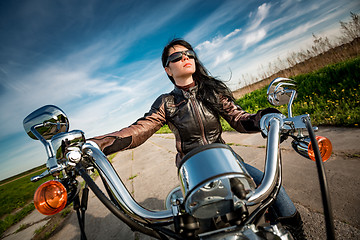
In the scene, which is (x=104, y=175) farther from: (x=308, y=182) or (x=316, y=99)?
(x=316, y=99)

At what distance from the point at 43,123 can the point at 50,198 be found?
0.37 metres

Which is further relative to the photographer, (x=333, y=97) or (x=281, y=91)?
(x=333, y=97)

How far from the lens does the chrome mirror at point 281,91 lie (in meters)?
0.99

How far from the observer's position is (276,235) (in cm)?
51

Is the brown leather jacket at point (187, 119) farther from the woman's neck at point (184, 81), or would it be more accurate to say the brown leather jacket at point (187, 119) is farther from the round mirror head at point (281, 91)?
the round mirror head at point (281, 91)

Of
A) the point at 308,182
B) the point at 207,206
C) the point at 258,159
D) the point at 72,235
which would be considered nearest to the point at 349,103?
the point at 258,159

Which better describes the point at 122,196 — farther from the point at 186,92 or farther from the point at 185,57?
the point at 185,57

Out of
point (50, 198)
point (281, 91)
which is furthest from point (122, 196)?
point (281, 91)

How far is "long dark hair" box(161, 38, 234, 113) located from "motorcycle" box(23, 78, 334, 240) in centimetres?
99

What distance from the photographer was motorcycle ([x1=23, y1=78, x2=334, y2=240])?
500mm

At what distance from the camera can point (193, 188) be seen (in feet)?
1.52

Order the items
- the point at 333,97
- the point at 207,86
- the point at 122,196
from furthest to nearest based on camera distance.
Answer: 1. the point at 333,97
2. the point at 207,86
3. the point at 122,196

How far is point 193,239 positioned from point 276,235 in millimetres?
269

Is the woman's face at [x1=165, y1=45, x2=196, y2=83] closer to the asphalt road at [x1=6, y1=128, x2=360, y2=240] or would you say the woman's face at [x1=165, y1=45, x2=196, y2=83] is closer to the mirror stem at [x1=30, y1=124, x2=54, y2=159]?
the mirror stem at [x1=30, y1=124, x2=54, y2=159]
